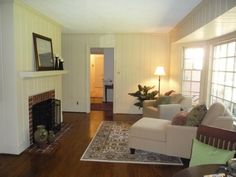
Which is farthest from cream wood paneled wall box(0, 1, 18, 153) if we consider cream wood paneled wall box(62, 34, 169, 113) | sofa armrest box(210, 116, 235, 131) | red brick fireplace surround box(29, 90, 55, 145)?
cream wood paneled wall box(62, 34, 169, 113)

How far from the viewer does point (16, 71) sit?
132 inches

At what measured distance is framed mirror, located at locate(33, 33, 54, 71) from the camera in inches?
155

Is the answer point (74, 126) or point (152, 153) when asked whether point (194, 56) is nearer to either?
point (152, 153)

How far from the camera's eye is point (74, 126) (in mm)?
5141

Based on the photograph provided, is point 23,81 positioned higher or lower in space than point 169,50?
lower

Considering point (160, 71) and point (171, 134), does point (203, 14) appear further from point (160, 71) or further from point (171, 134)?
point (160, 71)

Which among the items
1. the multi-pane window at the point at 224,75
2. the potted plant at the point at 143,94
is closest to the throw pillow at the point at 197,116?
the multi-pane window at the point at 224,75

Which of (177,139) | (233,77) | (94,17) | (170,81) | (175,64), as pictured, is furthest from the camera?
(170,81)

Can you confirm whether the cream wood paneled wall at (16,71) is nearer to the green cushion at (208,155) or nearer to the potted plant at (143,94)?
the green cushion at (208,155)

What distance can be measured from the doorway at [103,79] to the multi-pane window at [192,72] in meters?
2.80

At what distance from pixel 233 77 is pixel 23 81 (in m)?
3.53

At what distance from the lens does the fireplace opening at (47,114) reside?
397 cm

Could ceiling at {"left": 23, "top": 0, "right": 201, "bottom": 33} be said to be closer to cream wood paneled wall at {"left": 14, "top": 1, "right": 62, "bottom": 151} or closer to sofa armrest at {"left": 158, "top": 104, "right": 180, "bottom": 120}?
cream wood paneled wall at {"left": 14, "top": 1, "right": 62, "bottom": 151}

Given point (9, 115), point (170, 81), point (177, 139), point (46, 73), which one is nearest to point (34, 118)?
point (9, 115)
